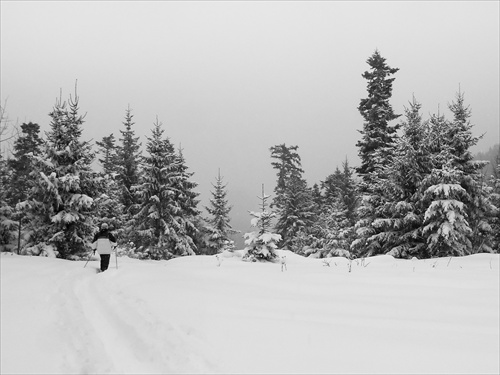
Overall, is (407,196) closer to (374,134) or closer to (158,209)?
(374,134)

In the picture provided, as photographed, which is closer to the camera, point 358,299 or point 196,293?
point 358,299

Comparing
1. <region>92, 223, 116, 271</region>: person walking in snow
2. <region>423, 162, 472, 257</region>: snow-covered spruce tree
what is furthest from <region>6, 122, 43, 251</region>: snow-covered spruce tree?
<region>423, 162, 472, 257</region>: snow-covered spruce tree

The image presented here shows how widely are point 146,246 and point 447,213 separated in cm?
1856

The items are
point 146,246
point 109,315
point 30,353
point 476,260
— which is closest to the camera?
point 30,353

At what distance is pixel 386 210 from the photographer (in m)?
18.3

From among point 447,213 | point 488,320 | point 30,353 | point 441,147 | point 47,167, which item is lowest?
point 30,353

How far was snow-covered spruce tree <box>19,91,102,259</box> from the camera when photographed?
1658cm

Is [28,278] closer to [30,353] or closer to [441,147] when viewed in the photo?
[30,353]

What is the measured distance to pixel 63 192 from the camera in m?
17.1

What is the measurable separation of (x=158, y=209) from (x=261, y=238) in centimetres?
1137

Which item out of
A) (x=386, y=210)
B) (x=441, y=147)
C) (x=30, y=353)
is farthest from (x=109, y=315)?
(x=441, y=147)

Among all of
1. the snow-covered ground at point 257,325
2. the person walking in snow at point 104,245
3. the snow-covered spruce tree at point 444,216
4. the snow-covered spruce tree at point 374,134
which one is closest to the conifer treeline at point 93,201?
the person walking in snow at point 104,245

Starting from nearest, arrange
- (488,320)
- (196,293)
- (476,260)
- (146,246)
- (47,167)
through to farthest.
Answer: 1. (488,320)
2. (196,293)
3. (476,260)
4. (47,167)
5. (146,246)

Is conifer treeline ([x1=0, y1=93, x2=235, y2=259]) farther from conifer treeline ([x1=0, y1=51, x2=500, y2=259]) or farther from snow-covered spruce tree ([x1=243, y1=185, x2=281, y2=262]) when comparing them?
snow-covered spruce tree ([x1=243, y1=185, x2=281, y2=262])
